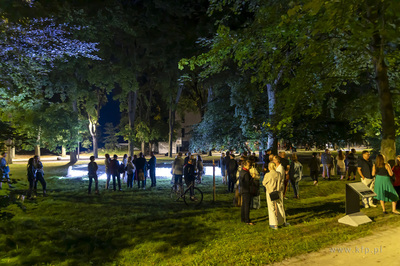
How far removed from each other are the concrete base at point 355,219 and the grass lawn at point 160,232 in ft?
0.59

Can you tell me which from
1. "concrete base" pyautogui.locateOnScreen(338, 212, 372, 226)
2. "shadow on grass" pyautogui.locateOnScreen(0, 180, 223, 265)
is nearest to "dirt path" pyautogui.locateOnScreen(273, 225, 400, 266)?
"concrete base" pyautogui.locateOnScreen(338, 212, 372, 226)

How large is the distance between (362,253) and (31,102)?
2389 centimetres

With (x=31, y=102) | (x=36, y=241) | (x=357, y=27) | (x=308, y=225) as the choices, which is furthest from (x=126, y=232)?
(x=31, y=102)

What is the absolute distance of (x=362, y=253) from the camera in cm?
600

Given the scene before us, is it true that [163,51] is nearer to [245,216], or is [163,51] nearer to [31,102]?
[31,102]

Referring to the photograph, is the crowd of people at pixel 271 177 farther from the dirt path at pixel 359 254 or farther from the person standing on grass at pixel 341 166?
the person standing on grass at pixel 341 166

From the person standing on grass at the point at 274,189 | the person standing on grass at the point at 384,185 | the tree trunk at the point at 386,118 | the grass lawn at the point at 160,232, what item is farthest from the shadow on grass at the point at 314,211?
the tree trunk at the point at 386,118

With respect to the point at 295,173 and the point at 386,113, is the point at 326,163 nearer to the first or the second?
the point at 295,173

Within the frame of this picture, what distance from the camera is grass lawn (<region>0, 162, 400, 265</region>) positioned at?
5965mm

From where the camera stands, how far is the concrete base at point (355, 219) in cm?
794

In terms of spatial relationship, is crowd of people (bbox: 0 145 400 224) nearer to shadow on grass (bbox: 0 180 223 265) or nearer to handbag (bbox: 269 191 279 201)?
handbag (bbox: 269 191 279 201)

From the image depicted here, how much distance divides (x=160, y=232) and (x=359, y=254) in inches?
177

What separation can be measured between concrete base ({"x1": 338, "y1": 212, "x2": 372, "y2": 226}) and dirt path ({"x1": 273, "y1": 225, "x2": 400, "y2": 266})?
3.15ft


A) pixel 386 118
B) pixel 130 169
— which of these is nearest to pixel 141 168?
pixel 130 169
